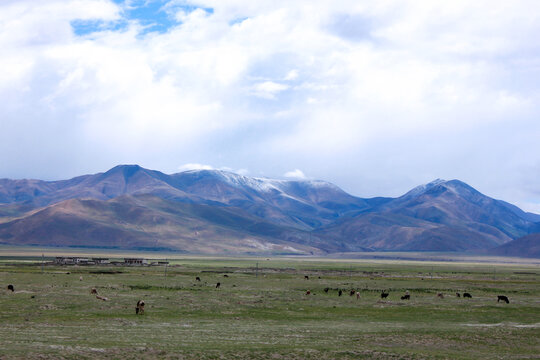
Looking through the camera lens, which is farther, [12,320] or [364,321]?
[364,321]

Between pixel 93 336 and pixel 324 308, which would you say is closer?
pixel 93 336

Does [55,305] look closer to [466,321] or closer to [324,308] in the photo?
[324,308]

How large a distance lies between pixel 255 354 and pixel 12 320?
55.8 feet

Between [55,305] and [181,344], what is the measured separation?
61.3 feet

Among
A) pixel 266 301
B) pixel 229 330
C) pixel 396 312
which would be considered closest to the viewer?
pixel 229 330

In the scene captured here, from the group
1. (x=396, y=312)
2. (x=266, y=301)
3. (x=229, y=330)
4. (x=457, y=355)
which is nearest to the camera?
(x=457, y=355)

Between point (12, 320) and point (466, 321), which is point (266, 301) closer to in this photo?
point (466, 321)

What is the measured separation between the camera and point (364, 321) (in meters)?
42.4

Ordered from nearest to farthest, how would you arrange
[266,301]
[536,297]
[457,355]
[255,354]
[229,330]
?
[255,354] → [457,355] → [229,330] → [266,301] → [536,297]

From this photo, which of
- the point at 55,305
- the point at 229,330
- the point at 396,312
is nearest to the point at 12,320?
the point at 55,305

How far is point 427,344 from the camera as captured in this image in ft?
109

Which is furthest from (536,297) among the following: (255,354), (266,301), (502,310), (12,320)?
(12,320)

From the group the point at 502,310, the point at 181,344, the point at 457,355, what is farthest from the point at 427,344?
the point at 502,310

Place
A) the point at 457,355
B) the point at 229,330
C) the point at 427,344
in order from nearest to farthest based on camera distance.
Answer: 1. the point at 457,355
2. the point at 427,344
3. the point at 229,330
